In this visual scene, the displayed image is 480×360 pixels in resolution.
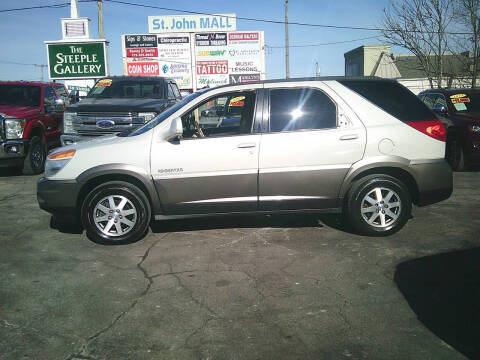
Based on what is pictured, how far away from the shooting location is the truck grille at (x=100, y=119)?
809 cm

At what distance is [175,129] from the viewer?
4703 millimetres

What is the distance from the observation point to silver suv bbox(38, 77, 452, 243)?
15.8 ft

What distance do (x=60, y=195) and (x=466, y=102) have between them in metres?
8.94

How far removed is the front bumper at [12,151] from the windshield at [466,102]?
9694 mm

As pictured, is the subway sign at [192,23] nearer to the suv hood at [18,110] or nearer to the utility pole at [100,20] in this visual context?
the utility pole at [100,20]

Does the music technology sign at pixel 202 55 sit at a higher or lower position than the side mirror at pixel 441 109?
higher

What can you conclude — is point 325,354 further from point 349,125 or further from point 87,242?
point 87,242

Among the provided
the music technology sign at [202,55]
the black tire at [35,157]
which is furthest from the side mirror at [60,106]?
the music technology sign at [202,55]

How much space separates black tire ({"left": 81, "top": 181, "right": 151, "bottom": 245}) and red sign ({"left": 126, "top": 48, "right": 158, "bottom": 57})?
2631cm

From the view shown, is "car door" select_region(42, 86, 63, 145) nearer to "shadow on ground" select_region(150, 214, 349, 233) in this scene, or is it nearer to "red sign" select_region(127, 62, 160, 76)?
"shadow on ground" select_region(150, 214, 349, 233)

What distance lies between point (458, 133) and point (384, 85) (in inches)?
202

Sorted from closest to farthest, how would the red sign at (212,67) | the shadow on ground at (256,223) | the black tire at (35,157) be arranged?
1. the shadow on ground at (256,223)
2. the black tire at (35,157)
3. the red sign at (212,67)

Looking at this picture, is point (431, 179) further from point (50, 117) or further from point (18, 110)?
point (50, 117)

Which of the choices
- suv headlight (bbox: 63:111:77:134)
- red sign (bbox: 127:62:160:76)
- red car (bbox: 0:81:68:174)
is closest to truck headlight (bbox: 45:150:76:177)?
suv headlight (bbox: 63:111:77:134)
